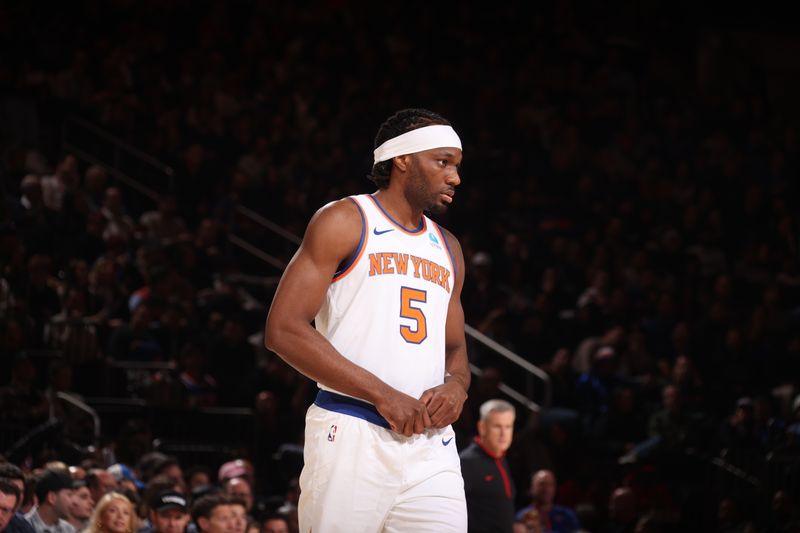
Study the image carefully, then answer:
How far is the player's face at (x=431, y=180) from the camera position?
443 centimetres

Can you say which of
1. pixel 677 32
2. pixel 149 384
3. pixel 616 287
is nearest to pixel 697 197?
pixel 616 287

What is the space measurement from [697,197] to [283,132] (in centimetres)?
533

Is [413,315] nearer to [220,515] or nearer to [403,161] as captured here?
[403,161]

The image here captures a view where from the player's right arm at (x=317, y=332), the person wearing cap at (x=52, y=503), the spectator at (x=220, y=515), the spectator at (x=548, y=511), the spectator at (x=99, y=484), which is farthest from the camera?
the spectator at (x=548, y=511)

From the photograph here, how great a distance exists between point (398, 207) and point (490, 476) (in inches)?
161

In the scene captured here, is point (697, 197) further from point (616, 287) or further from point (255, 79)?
point (255, 79)

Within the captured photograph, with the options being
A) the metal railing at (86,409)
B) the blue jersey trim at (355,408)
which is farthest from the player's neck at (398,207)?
the metal railing at (86,409)

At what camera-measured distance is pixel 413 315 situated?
432cm

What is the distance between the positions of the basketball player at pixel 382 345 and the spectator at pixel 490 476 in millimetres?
3737

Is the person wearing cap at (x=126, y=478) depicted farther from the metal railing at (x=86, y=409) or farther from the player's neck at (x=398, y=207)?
the player's neck at (x=398, y=207)

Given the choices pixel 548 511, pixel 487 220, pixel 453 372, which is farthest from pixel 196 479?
pixel 487 220

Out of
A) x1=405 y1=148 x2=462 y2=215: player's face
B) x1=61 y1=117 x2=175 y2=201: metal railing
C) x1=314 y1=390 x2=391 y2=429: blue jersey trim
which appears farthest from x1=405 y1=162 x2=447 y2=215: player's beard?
x1=61 y1=117 x2=175 y2=201: metal railing

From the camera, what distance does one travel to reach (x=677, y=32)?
19.7 meters

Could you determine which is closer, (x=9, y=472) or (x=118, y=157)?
(x=9, y=472)
